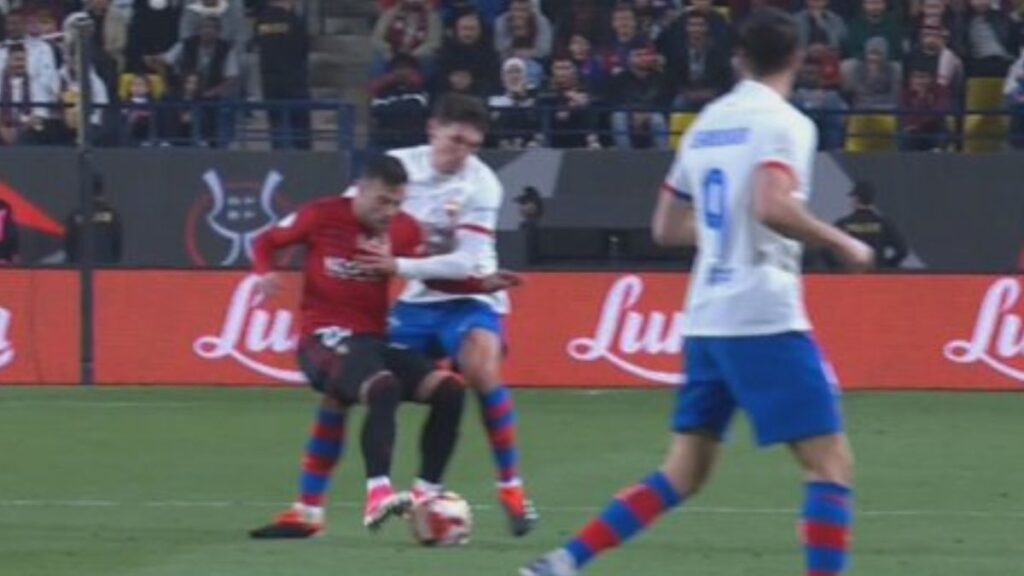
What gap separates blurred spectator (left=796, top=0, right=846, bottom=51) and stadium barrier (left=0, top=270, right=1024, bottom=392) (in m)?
3.47

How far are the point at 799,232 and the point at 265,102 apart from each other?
14.1 metres

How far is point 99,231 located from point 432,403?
988 centimetres

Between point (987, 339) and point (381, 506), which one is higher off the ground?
point (381, 506)

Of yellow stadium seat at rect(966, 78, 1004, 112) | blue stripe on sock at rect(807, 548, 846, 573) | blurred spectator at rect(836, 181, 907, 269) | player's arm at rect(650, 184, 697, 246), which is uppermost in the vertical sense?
player's arm at rect(650, 184, 697, 246)

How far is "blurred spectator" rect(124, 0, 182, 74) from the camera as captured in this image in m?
24.8

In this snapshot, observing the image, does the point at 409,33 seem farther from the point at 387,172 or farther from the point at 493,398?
the point at 387,172

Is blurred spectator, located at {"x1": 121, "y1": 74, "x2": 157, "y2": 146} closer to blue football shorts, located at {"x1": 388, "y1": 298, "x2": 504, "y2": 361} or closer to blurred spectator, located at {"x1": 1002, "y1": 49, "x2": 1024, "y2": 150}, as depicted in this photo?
blurred spectator, located at {"x1": 1002, "y1": 49, "x2": 1024, "y2": 150}

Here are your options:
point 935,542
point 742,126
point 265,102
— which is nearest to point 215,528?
point 935,542

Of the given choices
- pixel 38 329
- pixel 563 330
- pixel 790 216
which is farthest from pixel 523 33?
pixel 790 216

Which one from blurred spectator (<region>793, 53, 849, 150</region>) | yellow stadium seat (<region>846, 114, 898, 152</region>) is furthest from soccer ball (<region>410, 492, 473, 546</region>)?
yellow stadium seat (<region>846, 114, 898, 152</region>)

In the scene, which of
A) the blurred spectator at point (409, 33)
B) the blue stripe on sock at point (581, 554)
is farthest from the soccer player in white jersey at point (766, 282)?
the blurred spectator at point (409, 33)

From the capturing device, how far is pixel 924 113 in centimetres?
2220

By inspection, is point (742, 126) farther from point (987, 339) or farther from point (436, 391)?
point (987, 339)

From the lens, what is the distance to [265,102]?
75.6 feet
